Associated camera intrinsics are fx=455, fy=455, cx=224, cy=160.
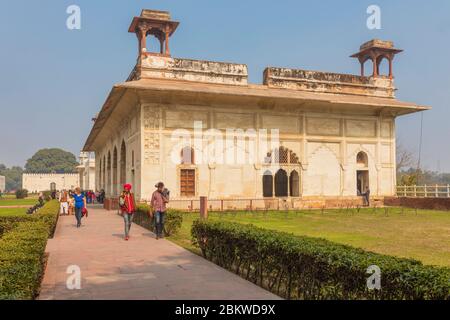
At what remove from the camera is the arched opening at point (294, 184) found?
22.6 meters

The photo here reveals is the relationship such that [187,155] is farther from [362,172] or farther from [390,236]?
[390,236]

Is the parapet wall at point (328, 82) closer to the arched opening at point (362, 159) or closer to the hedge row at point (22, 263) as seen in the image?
the arched opening at point (362, 159)

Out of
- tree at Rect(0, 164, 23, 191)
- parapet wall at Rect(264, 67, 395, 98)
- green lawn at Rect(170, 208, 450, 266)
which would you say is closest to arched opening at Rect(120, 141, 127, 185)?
parapet wall at Rect(264, 67, 395, 98)

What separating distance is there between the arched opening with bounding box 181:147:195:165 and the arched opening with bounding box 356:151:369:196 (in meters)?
9.02

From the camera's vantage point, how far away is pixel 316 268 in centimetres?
474

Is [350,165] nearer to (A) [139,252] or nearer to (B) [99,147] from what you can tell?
(A) [139,252]

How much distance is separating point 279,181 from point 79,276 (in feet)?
62.6

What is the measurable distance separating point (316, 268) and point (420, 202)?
19.8 metres

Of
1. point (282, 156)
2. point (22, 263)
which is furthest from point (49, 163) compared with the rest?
point (22, 263)

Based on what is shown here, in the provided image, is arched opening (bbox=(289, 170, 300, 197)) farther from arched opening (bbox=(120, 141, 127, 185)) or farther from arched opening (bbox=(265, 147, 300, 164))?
arched opening (bbox=(120, 141, 127, 185))

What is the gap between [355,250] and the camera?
16.1 feet

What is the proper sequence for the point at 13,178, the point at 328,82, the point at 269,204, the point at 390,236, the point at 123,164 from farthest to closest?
the point at 13,178
the point at 123,164
the point at 328,82
the point at 269,204
the point at 390,236

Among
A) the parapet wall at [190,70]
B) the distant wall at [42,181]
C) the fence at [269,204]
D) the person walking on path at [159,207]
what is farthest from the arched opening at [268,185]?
the distant wall at [42,181]
